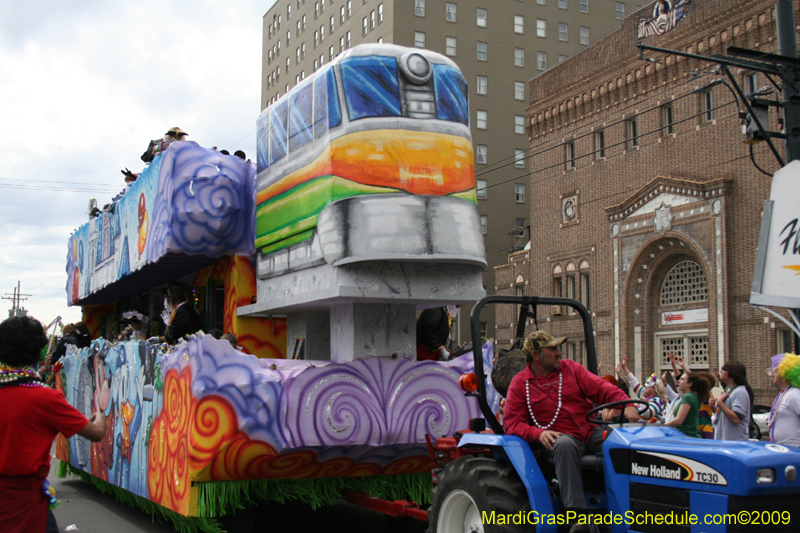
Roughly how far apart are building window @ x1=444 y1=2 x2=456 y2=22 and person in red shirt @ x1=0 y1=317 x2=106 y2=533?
2299 inches

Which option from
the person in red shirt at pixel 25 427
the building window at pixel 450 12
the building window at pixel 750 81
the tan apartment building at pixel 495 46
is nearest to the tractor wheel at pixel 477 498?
the person in red shirt at pixel 25 427

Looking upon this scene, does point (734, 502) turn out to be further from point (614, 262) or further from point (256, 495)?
point (614, 262)

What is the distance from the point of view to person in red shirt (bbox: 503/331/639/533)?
206 inches

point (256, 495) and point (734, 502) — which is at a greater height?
point (734, 502)

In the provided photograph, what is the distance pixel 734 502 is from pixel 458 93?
5.10 m

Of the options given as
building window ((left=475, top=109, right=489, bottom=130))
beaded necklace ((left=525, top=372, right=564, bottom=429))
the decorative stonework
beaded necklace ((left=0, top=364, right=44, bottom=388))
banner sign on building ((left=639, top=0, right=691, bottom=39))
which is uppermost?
building window ((left=475, top=109, right=489, bottom=130))

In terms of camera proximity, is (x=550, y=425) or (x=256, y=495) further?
(x=256, y=495)

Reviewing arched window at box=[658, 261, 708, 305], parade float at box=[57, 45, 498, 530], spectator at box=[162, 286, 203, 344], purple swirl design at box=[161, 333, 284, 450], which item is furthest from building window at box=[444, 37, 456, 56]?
Answer: purple swirl design at box=[161, 333, 284, 450]

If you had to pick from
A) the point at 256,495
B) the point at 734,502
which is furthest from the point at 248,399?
the point at 734,502

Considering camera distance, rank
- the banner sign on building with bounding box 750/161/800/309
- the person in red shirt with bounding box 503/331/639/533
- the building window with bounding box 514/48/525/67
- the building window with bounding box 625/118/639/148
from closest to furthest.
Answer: the person in red shirt with bounding box 503/331/639/533 → the banner sign on building with bounding box 750/161/800/309 → the building window with bounding box 625/118/639/148 → the building window with bounding box 514/48/525/67

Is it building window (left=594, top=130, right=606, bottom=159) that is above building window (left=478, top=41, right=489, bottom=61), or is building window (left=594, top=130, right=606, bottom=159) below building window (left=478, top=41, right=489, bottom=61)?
below

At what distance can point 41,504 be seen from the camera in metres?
4.50

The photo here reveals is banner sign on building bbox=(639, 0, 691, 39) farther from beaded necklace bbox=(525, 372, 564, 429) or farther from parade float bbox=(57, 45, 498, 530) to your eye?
beaded necklace bbox=(525, 372, 564, 429)

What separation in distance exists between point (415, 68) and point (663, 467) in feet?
15.5
